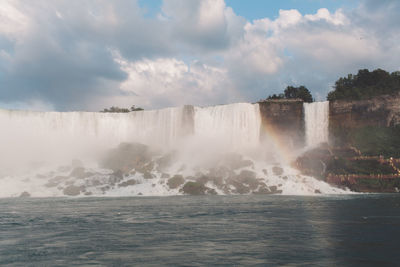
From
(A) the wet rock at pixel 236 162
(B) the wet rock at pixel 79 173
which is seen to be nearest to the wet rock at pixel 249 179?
(A) the wet rock at pixel 236 162

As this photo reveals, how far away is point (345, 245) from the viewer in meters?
12.0

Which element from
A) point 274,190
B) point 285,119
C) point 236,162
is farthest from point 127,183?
point 285,119

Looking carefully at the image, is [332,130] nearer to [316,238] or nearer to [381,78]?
[381,78]

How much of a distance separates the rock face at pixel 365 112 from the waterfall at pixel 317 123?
2.60ft

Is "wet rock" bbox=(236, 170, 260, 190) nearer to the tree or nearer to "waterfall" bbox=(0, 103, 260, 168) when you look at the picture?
"waterfall" bbox=(0, 103, 260, 168)

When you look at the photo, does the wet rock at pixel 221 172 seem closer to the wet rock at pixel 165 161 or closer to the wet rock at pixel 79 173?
the wet rock at pixel 165 161

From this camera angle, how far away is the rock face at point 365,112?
175 feet

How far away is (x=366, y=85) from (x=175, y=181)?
124 ft

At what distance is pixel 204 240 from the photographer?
1324 cm

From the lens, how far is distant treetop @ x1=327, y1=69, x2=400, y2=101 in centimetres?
5535

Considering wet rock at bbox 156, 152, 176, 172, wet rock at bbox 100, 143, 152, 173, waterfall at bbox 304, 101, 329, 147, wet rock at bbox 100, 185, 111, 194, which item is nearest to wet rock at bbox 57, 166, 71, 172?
wet rock at bbox 100, 143, 152, 173

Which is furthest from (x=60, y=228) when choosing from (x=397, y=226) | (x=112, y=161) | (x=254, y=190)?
(x=112, y=161)

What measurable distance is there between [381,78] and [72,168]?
159 ft

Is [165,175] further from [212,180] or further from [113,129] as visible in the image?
[113,129]
